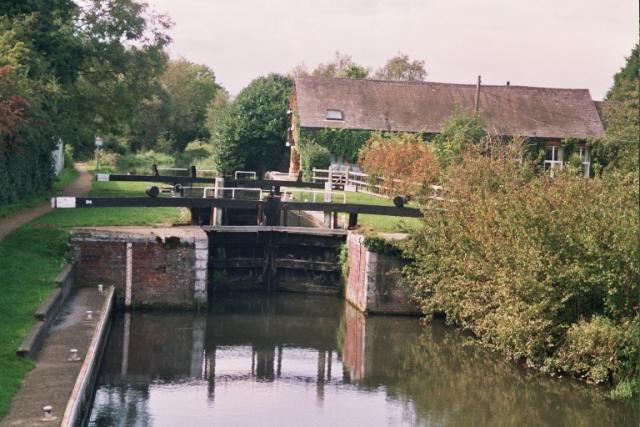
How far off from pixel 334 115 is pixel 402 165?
36.9ft

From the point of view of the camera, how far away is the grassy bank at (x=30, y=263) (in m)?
14.0

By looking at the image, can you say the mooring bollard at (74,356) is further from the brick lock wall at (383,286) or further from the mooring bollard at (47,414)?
the brick lock wall at (383,286)

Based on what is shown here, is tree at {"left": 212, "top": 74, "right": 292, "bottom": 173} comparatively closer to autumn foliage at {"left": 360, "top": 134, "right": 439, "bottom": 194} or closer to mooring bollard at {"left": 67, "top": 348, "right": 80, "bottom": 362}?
autumn foliage at {"left": 360, "top": 134, "right": 439, "bottom": 194}

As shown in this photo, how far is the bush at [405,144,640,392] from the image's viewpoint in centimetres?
1683

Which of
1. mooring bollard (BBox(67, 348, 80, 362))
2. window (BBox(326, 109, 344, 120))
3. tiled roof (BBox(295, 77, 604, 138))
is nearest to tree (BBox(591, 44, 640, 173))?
tiled roof (BBox(295, 77, 604, 138))

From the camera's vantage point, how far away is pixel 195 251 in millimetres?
22344

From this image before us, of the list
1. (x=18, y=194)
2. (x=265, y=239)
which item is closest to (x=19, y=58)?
(x=18, y=194)

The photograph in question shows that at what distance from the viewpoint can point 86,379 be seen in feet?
46.1

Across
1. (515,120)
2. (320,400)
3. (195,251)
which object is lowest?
(320,400)

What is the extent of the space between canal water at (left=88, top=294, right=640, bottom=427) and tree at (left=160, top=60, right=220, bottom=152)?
40.3m

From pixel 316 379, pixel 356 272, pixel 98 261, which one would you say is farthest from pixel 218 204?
pixel 316 379

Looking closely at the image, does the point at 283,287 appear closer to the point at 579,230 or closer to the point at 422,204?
the point at 422,204

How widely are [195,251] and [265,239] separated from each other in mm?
3807

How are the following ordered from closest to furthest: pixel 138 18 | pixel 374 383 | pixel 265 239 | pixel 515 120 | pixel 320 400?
pixel 320 400, pixel 374 383, pixel 265 239, pixel 138 18, pixel 515 120
